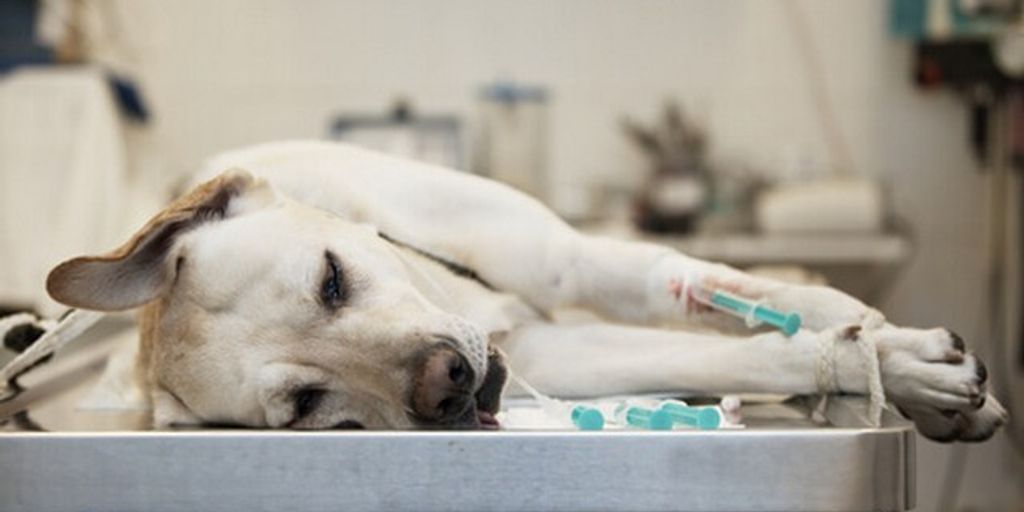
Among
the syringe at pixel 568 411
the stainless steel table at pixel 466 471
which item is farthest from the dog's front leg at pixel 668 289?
the stainless steel table at pixel 466 471

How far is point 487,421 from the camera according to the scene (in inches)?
34.9

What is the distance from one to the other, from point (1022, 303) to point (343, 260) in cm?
278

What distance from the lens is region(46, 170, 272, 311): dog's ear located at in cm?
97

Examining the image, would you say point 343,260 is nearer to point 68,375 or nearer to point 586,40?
point 68,375

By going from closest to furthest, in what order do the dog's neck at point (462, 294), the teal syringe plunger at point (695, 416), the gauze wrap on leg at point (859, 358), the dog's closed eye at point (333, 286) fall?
the teal syringe plunger at point (695, 416), the gauze wrap on leg at point (859, 358), the dog's closed eye at point (333, 286), the dog's neck at point (462, 294)

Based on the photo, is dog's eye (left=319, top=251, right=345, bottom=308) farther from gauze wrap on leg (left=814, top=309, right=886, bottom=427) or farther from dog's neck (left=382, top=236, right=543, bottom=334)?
gauze wrap on leg (left=814, top=309, right=886, bottom=427)

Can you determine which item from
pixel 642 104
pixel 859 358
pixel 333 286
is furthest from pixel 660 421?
pixel 642 104

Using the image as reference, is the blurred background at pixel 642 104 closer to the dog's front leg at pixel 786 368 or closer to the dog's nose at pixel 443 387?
the dog's front leg at pixel 786 368

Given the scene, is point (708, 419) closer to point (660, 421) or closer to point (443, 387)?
point (660, 421)

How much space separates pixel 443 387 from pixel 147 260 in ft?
0.95

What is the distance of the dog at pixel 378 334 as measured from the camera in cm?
98

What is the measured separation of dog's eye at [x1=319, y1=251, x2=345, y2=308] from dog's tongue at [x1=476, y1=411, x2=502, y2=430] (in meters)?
0.19

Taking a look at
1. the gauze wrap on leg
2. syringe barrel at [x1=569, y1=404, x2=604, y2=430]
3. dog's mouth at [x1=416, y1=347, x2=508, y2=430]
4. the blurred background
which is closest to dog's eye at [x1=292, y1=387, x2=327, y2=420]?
dog's mouth at [x1=416, y1=347, x2=508, y2=430]

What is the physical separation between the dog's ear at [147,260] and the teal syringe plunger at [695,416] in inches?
17.1
